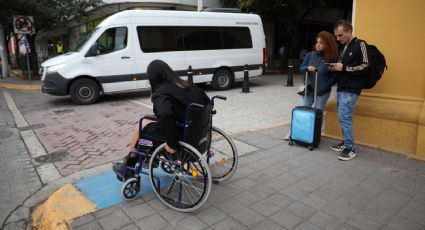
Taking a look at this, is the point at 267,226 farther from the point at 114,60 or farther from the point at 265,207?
the point at 114,60

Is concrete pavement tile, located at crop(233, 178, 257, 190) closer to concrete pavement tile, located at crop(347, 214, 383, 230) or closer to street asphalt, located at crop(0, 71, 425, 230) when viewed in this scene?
street asphalt, located at crop(0, 71, 425, 230)

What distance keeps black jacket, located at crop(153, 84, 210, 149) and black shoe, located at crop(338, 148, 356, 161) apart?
237 cm

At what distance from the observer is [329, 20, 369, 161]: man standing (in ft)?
14.1

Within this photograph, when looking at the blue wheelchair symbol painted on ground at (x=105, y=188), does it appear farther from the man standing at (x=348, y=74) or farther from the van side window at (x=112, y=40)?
the van side window at (x=112, y=40)

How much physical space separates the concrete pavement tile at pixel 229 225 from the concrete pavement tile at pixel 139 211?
677 mm

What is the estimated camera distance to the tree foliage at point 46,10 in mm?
14305

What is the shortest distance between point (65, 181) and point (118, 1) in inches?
545

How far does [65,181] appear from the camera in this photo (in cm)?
420

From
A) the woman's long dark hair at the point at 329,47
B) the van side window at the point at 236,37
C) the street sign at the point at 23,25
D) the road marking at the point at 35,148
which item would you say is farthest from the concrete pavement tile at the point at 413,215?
Result: the street sign at the point at 23,25

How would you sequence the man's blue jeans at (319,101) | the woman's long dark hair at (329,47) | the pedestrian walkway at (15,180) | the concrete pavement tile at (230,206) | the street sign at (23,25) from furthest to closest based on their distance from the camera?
the street sign at (23,25) < the man's blue jeans at (319,101) < the woman's long dark hair at (329,47) < the pedestrian walkway at (15,180) < the concrete pavement tile at (230,206)

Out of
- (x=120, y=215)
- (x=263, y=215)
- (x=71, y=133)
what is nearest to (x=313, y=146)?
(x=263, y=215)

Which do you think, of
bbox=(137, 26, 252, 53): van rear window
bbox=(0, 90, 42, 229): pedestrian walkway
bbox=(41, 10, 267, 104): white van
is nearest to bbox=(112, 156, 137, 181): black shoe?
bbox=(0, 90, 42, 229): pedestrian walkway

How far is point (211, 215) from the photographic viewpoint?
10.4ft

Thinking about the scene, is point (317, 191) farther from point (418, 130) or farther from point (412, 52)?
point (412, 52)
